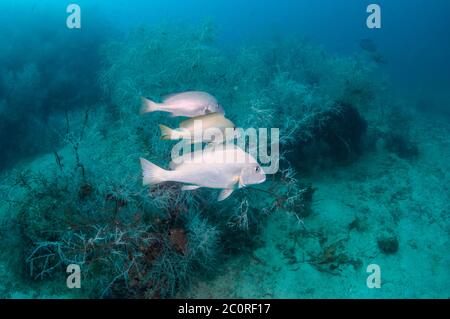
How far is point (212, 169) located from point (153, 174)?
60cm

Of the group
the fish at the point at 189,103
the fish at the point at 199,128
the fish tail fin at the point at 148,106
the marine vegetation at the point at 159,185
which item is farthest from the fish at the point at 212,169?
the marine vegetation at the point at 159,185

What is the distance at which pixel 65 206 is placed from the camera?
15.9 feet

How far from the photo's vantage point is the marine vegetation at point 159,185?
14.0 ft

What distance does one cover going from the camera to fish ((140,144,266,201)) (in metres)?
3.02

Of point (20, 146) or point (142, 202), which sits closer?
point (142, 202)

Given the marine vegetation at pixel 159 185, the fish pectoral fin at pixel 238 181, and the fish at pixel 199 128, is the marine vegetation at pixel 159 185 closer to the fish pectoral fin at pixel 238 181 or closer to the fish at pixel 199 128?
the fish at pixel 199 128

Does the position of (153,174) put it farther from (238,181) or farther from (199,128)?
(238,181)

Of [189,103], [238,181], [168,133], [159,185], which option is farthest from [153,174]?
[159,185]
